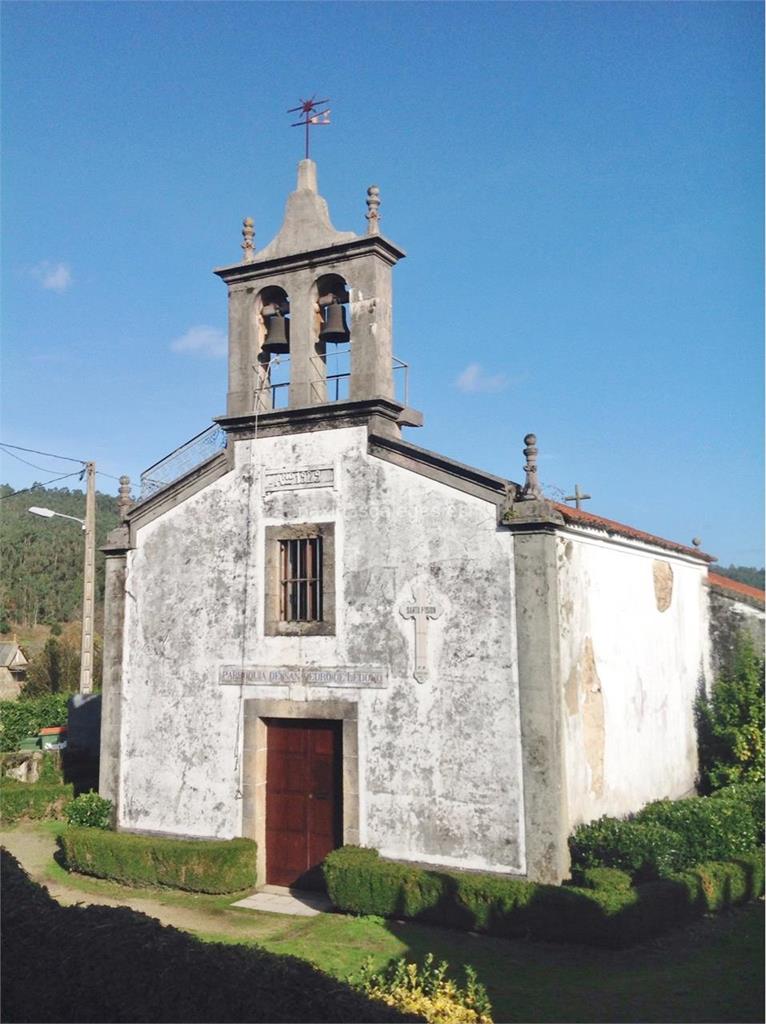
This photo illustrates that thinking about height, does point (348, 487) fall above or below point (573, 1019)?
above

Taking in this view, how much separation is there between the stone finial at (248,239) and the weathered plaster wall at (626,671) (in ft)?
26.7

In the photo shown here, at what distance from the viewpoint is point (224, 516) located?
54.7ft

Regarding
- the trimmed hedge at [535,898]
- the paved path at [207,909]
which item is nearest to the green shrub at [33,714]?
the paved path at [207,909]

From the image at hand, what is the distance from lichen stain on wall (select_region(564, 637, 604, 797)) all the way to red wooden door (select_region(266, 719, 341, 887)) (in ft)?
13.3

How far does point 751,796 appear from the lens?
54.2ft

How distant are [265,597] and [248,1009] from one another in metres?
9.32

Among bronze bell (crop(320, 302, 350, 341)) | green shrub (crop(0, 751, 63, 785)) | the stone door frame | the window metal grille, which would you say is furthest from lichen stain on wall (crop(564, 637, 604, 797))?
green shrub (crop(0, 751, 63, 785))

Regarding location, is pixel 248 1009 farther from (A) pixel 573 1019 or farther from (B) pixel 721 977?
(B) pixel 721 977

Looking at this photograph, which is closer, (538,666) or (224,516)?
(538,666)

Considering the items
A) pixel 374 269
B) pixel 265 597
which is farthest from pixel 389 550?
pixel 374 269

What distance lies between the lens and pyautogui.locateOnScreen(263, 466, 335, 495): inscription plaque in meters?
15.7

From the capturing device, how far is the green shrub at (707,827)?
14.4 m

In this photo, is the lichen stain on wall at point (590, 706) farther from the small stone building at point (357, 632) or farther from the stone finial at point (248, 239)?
the stone finial at point (248, 239)

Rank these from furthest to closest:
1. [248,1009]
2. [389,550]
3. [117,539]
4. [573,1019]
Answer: [117,539] < [389,550] < [573,1019] < [248,1009]
